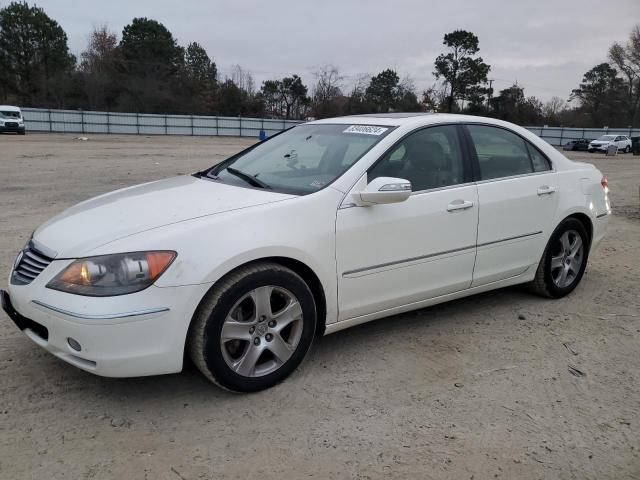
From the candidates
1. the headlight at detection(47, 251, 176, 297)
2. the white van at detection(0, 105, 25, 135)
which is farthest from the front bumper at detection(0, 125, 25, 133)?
the headlight at detection(47, 251, 176, 297)

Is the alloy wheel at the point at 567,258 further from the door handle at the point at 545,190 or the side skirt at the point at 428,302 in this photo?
the door handle at the point at 545,190

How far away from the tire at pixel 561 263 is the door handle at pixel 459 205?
112 cm

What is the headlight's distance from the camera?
2.64 m

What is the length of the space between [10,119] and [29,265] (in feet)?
120

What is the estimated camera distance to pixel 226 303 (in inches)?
111

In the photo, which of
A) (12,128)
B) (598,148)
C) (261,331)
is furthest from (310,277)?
(598,148)

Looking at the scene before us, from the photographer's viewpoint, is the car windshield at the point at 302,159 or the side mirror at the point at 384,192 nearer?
the side mirror at the point at 384,192

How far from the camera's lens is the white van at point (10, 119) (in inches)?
1326

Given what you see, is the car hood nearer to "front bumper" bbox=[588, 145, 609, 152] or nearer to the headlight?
the headlight

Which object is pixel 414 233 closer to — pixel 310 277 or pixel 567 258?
pixel 310 277

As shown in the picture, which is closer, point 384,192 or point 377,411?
point 377,411

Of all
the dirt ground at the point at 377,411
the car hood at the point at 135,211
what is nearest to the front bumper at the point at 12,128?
the dirt ground at the point at 377,411

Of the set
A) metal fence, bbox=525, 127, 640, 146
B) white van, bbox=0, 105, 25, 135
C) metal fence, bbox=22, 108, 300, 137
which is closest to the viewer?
white van, bbox=0, 105, 25, 135

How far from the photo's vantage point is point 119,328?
2.59 metres
